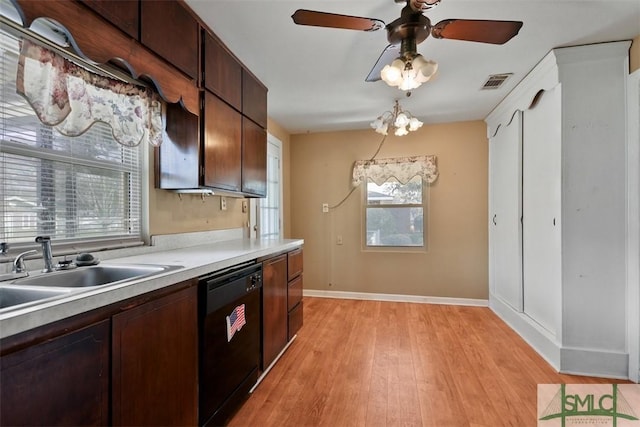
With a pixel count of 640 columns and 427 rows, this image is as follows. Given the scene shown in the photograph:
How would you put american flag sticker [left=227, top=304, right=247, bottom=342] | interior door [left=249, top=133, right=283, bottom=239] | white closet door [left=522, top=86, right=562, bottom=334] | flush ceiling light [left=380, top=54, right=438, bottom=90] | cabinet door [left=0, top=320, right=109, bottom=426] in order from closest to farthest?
cabinet door [left=0, top=320, right=109, bottom=426] < flush ceiling light [left=380, top=54, right=438, bottom=90] < american flag sticker [left=227, top=304, right=247, bottom=342] < white closet door [left=522, top=86, right=562, bottom=334] < interior door [left=249, top=133, right=283, bottom=239]

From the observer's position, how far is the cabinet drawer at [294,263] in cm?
258

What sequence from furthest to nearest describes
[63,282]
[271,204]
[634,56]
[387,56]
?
1. [271,204]
2. [634,56]
3. [387,56]
4. [63,282]

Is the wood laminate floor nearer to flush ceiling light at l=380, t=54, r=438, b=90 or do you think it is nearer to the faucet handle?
the faucet handle

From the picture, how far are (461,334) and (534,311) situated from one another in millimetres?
675

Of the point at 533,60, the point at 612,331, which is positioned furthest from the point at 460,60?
the point at 612,331

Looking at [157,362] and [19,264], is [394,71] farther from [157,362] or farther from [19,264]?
[19,264]

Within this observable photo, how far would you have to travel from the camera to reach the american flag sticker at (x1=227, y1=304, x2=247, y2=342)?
1.65 metres

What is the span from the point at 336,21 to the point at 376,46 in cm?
78

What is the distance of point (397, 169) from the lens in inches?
157

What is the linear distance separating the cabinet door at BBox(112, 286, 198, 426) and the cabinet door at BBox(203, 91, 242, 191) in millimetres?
949

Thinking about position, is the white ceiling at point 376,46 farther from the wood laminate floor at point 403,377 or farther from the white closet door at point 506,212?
the wood laminate floor at point 403,377
